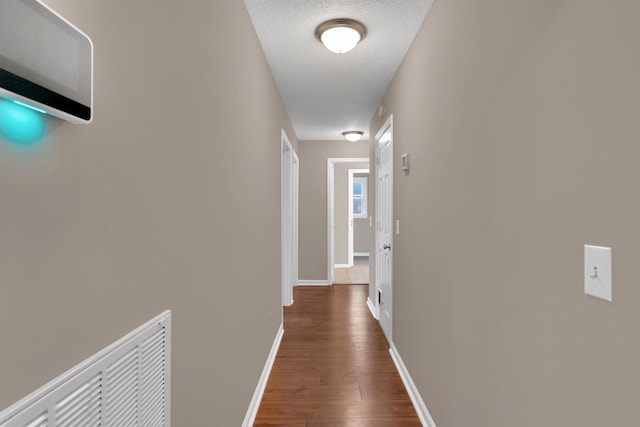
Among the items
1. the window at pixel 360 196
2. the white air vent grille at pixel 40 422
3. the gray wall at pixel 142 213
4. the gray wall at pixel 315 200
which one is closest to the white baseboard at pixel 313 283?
the gray wall at pixel 315 200

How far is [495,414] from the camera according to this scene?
4.22 feet

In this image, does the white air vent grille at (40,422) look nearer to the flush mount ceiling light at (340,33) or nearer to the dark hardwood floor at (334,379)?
the dark hardwood floor at (334,379)

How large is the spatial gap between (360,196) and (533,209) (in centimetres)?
941

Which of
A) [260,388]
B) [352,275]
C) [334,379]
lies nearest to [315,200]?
[352,275]

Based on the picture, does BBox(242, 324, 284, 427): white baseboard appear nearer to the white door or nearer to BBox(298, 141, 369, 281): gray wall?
the white door

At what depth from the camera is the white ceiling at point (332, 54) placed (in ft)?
6.88

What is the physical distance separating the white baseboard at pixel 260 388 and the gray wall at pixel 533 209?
1.06 metres

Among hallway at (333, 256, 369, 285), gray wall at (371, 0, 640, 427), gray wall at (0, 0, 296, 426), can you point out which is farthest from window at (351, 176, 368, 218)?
gray wall at (0, 0, 296, 426)

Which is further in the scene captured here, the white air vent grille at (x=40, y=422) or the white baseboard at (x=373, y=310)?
the white baseboard at (x=373, y=310)

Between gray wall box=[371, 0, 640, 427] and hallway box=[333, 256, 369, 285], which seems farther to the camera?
hallway box=[333, 256, 369, 285]

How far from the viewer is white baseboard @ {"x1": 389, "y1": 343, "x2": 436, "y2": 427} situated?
2084 millimetres

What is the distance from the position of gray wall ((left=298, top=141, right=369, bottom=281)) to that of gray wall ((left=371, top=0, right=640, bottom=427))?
400cm

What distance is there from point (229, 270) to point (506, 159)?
128cm

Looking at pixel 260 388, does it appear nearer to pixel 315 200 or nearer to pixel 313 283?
pixel 313 283
